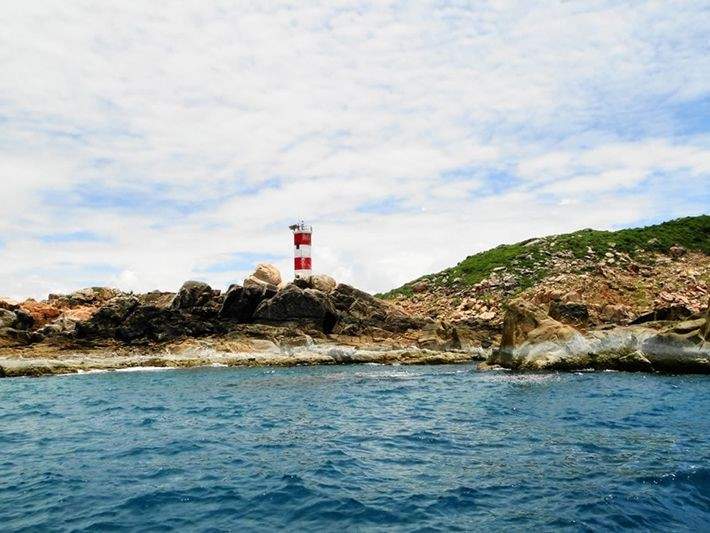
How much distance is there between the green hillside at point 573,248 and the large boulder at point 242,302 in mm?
33628

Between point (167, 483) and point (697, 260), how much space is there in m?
79.4

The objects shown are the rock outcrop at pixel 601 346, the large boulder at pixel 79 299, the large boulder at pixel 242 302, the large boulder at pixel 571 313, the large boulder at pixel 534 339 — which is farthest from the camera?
the large boulder at pixel 79 299

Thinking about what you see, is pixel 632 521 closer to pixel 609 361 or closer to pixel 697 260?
pixel 609 361

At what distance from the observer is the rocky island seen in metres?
38.1

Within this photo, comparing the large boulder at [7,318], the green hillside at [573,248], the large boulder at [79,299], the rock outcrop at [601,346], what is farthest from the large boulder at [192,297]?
the green hillside at [573,248]

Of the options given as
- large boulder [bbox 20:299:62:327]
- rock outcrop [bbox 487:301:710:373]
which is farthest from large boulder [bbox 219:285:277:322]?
rock outcrop [bbox 487:301:710:373]

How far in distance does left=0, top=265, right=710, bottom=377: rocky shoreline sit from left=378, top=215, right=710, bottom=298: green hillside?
71.2 ft

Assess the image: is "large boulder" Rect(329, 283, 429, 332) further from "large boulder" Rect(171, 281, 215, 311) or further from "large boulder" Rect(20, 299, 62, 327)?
"large boulder" Rect(20, 299, 62, 327)

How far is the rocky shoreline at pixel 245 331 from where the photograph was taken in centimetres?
5141

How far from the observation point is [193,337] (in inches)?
2245

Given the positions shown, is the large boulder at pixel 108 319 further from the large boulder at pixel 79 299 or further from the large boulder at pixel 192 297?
the large boulder at pixel 79 299

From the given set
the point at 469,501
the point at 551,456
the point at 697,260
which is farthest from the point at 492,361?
the point at 697,260

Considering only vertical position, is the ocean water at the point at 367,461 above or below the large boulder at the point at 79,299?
below

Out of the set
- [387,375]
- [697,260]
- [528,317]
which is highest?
[697,260]
